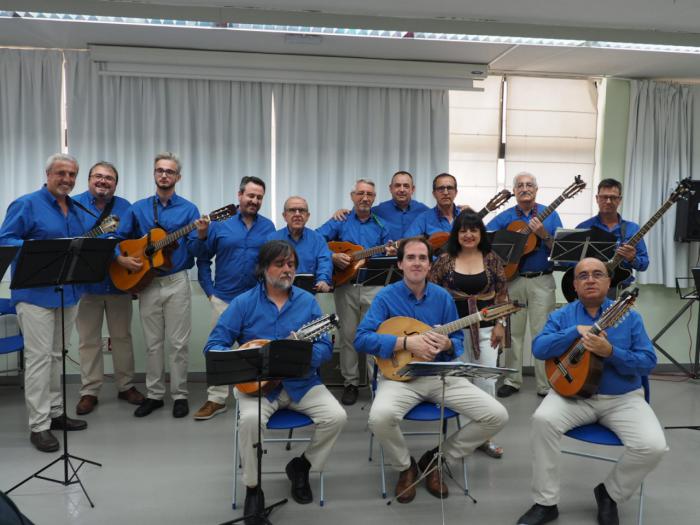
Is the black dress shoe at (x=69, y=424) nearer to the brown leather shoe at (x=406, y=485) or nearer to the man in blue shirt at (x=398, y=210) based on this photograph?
the brown leather shoe at (x=406, y=485)

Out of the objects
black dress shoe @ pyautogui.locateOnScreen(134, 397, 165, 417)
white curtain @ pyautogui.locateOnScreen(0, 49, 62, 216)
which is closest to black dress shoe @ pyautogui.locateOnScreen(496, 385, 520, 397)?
black dress shoe @ pyautogui.locateOnScreen(134, 397, 165, 417)

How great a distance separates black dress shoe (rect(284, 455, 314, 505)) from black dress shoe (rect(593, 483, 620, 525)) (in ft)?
5.06

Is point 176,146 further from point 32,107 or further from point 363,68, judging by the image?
point 363,68

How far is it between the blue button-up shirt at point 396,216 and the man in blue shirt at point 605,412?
2.21m

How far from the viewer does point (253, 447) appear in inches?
122

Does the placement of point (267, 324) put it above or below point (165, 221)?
below

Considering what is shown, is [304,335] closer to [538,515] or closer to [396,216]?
[538,515]

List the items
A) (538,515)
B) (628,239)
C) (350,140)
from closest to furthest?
(538,515) < (628,239) < (350,140)

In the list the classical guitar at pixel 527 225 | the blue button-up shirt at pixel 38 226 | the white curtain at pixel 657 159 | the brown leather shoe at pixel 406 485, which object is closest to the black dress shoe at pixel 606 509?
the brown leather shoe at pixel 406 485

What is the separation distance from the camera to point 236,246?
15.2 feet

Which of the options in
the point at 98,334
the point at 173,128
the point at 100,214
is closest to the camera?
the point at 100,214

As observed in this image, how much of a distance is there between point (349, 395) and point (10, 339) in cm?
296

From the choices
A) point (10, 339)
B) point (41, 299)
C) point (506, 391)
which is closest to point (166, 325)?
point (41, 299)

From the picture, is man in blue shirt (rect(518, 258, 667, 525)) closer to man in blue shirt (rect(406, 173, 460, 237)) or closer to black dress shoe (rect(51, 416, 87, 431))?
man in blue shirt (rect(406, 173, 460, 237))
